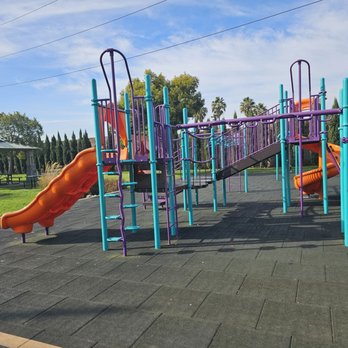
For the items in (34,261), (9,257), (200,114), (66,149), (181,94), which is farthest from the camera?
(66,149)

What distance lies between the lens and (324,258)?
14.9 feet

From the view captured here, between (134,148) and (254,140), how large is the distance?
452 centimetres

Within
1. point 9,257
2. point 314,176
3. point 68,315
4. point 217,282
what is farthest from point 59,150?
point 68,315

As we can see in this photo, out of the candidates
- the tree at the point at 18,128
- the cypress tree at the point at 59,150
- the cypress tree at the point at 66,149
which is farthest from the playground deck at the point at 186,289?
the tree at the point at 18,128

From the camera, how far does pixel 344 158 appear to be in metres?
4.93

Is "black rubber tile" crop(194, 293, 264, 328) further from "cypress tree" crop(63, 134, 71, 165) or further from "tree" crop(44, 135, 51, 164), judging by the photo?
"tree" crop(44, 135, 51, 164)

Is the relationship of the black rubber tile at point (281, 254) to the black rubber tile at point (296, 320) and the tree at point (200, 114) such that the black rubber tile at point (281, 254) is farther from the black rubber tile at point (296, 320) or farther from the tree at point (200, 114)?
the tree at point (200, 114)

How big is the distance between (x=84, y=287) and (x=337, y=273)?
114 inches

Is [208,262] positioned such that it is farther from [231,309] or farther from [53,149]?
[53,149]

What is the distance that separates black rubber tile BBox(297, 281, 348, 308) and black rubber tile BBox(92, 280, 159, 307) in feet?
5.02

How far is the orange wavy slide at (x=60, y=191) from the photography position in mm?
6004

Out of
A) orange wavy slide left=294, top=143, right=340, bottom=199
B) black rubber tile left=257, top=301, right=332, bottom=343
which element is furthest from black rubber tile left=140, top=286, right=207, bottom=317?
orange wavy slide left=294, top=143, right=340, bottom=199

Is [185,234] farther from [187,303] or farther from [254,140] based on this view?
[254,140]

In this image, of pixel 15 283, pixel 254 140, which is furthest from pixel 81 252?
pixel 254 140
